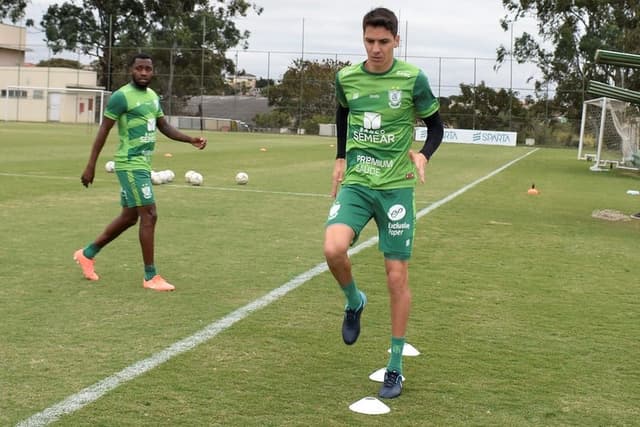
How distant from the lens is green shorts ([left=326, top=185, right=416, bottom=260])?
520 centimetres

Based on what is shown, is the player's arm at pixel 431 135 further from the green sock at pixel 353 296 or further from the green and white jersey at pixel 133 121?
the green and white jersey at pixel 133 121

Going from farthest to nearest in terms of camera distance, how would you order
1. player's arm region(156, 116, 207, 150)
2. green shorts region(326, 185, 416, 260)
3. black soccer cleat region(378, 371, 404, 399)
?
player's arm region(156, 116, 207, 150) → green shorts region(326, 185, 416, 260) → black soccer cleat region(378, 371, 404, 399)

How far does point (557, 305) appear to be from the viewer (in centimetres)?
770

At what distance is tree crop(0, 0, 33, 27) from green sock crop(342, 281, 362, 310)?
76.7 m

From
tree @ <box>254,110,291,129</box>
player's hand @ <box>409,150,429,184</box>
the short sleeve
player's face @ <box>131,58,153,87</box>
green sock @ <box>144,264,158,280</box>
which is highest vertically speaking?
tree @ <box>254,110,291,129</box>

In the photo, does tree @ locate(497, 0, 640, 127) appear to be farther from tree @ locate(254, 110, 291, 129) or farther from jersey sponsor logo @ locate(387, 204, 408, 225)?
jersey sponsor logo @ locate(387, 204, 408, 225)

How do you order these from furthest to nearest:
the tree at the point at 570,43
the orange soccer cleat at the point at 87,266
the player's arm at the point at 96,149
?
the tree at the point at 570,43
the orange soccer cleat at the point at 87,266
the player's arm at the point at 96,149

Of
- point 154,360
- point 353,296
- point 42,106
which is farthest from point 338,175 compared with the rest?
point 42,106

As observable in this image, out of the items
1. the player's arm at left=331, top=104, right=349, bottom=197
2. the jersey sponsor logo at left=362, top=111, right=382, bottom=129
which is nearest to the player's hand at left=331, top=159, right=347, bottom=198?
the player's arm at left=331, top=104, right=349, bottom=197

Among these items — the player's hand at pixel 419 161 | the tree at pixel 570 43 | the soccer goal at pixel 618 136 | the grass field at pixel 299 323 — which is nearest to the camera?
the grass field at pixel 299 323

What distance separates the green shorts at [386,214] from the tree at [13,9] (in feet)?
252

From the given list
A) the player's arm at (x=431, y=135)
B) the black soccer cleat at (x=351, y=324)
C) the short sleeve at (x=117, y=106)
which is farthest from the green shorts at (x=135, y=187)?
the player's arm at (x=431, y=135)

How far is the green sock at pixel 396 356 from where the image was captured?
5.07 metres

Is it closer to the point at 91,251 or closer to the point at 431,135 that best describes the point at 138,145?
the point at 91,251
